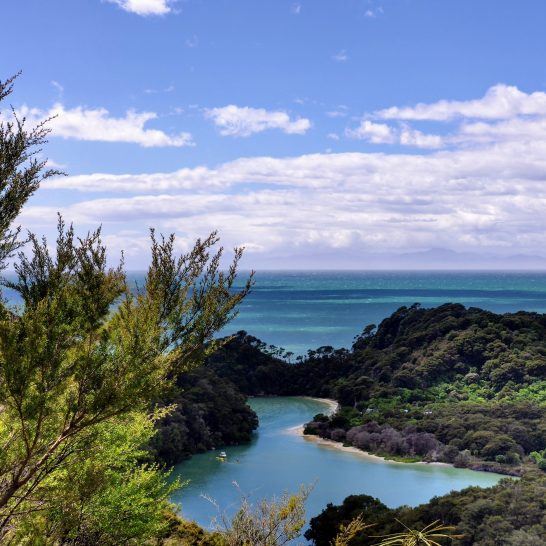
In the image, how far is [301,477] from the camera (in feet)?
A: 108

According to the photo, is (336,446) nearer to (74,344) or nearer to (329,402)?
(329,402)

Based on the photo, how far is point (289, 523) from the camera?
11.9 meters

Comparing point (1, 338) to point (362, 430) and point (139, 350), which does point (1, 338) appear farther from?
point (362, 430)

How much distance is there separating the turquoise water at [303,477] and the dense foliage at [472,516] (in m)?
3.67

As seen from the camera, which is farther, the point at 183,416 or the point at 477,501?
the point at 183,416

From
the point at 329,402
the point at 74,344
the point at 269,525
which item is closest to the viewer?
the point at 74,344

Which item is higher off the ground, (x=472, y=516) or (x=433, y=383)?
(x=472, y=516)

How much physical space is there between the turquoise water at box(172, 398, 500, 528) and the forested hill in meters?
2.21

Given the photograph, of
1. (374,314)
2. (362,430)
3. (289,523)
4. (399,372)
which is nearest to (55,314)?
(289,523)

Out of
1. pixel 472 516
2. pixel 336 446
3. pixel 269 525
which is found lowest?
pixel 336 446

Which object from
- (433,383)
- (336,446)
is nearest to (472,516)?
(336,446)

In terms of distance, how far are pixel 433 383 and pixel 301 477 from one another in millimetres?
21585

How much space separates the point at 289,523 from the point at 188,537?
6.60 meters

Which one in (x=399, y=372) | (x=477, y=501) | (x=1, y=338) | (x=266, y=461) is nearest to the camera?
(x=1, y=338)
